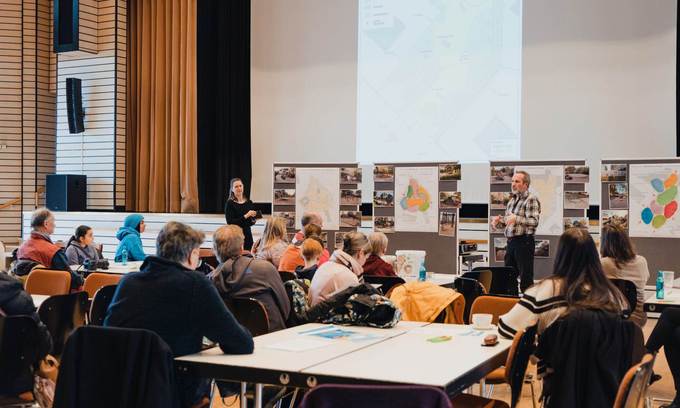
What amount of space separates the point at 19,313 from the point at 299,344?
136 centimetres

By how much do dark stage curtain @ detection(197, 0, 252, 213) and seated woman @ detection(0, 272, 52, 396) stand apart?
349 inches

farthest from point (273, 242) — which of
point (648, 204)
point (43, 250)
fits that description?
point (648, 204)

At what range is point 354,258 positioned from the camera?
4820 millimetres

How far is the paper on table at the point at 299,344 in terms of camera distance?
131 inches

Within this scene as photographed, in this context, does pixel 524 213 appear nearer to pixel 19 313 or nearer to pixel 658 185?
pixel 658 185

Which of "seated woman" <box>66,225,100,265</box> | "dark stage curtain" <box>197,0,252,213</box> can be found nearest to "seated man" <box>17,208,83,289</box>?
"seated woman" <box>66,225,100,265</box>

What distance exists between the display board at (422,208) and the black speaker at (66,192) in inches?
247

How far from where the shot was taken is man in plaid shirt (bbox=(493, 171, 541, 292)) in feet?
24.8

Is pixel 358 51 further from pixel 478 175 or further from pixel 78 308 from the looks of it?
pixel 78 308

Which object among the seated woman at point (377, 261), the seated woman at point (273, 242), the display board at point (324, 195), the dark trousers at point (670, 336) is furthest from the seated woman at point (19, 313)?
the display board at point (324, 195)

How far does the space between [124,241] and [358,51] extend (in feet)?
16.5

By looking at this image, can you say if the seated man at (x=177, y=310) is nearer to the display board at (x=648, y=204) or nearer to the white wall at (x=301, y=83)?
the display board at (x=648, y=204)

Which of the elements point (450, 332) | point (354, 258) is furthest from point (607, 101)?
point (450, 332)

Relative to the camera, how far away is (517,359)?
10.6 feet
